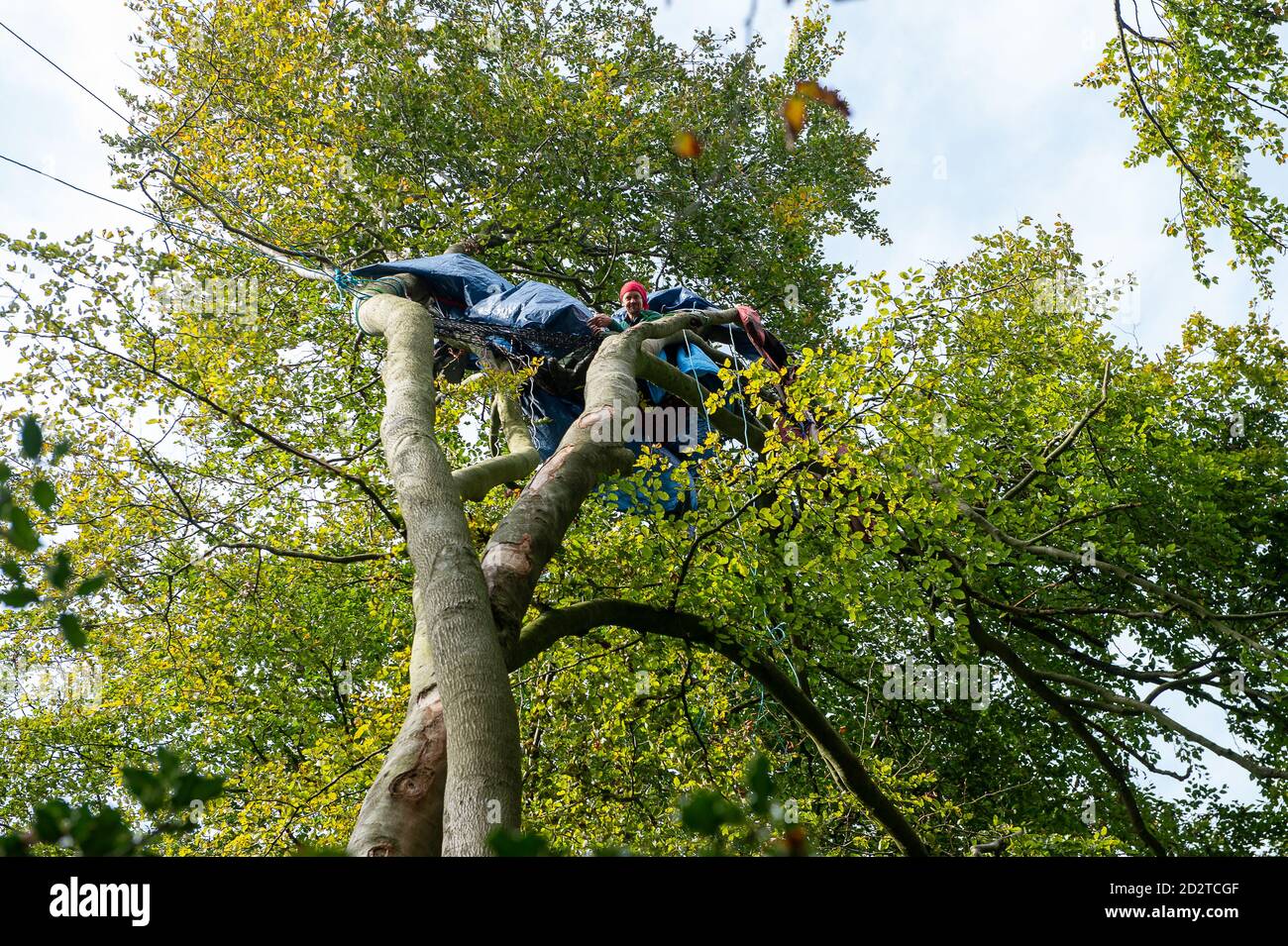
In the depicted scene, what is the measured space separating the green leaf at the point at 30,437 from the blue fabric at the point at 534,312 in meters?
5.68

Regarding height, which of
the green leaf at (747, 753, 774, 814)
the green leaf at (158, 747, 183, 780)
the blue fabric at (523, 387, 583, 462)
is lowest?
the green leaf at (747, 753, 774, 814)

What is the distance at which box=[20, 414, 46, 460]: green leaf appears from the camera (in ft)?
4.61

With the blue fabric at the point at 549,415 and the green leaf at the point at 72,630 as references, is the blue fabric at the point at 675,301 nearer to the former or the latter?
the blue fabric at the point at 549,415

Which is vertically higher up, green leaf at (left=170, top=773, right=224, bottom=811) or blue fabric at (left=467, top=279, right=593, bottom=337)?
blue fabric at (left=467, top=279, right=593, bottom=337)

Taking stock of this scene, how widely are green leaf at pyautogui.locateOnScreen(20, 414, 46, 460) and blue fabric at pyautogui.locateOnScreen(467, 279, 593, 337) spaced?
18.6 ft

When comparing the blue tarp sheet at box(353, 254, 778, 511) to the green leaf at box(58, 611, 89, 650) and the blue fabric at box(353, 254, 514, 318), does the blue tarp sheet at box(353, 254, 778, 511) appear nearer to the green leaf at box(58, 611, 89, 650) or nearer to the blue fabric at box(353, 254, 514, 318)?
the blue fabric at box(353, 254, 514, 318)

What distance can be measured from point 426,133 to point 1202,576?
9753 millimetres

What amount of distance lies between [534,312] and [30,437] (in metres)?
5.73

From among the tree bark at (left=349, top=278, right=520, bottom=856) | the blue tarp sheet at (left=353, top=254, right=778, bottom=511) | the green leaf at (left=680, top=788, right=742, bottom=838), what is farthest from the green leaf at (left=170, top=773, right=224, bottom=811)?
the blue tarp sheet at (left=353, top=254, right=778, bottom=511)

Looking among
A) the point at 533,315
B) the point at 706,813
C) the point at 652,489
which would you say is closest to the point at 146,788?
the point at 706,813

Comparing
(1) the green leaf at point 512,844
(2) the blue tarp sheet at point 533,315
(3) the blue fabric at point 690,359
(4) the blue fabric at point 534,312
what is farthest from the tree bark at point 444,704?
(3) the blue fabric at point 690,359

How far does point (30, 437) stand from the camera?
1.42 meters

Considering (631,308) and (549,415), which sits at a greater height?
(631,308)

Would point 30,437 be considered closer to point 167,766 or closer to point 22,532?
point 22,532
